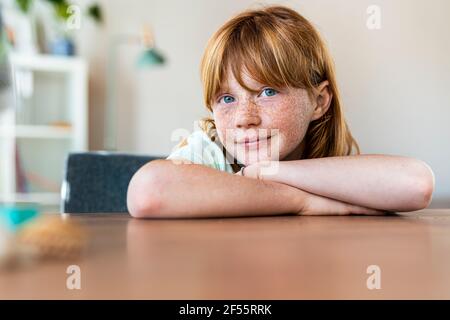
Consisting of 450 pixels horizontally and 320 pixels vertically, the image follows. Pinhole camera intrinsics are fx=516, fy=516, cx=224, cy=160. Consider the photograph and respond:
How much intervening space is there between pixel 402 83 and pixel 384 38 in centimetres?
11

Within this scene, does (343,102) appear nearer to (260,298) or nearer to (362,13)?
(362,13)

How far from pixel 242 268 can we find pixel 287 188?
393 mm

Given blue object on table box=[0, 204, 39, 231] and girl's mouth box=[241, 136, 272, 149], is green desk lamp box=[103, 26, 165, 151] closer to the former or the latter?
girl's mouth box=[241, 136, 272, 149]

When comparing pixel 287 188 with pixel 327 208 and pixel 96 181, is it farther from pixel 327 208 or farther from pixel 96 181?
pixel 96 181

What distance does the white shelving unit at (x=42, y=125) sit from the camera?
258cm

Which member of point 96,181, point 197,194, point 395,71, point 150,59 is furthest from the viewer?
point 150,59

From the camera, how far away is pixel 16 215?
196 mm

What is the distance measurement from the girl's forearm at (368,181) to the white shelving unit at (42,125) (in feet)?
6.96

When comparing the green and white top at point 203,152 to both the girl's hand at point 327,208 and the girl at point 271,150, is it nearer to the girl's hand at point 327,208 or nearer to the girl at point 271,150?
the girl at point 271,150

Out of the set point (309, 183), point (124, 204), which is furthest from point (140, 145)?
point (309, 183)

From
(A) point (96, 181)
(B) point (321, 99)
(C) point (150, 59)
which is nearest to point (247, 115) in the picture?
(B) point (321, 99)

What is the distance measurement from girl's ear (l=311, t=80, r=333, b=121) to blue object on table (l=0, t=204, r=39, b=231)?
681mm

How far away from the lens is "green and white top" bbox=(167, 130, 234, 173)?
77 centimetres

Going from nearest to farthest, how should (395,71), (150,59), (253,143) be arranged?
(253,143)
(395,71)
(150,59)
